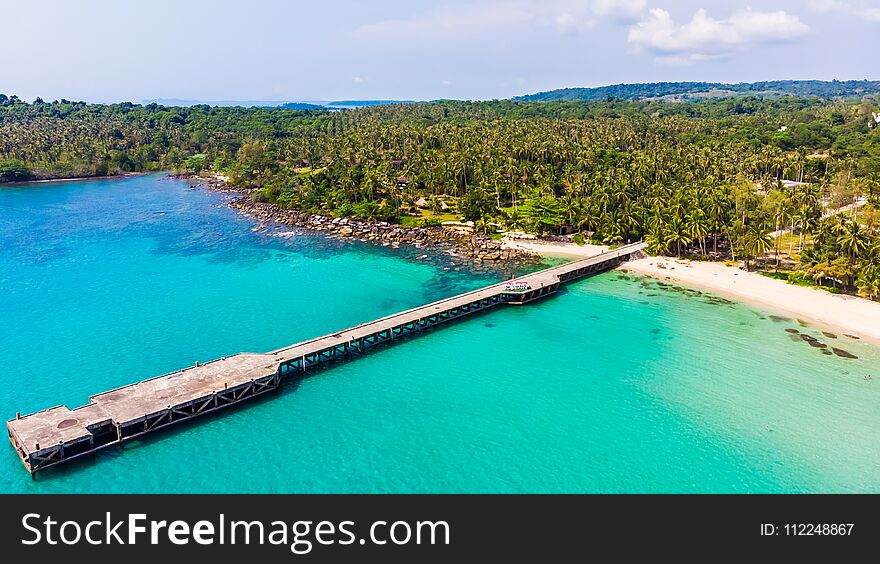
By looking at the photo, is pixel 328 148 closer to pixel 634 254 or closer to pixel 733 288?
pixel 634 254

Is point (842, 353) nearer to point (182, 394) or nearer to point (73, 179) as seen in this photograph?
point (182, 394)

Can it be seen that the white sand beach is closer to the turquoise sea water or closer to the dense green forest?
the dense green forest

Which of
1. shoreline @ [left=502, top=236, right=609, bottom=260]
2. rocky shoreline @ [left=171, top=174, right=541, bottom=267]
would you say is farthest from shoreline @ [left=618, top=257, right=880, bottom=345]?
rocky shoreline @ [left=171, top=174, right=541, bottom=267]

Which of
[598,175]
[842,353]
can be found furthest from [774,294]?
[598,175]

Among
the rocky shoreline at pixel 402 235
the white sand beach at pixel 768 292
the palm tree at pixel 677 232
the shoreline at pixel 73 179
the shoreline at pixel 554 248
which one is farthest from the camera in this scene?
the shoreline at pixel 73 179

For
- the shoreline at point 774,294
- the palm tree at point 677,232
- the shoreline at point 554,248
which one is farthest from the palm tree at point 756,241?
the shoreline at point 554,248

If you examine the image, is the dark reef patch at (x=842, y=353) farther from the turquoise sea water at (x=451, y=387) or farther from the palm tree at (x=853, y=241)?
the palm tree at (x=853, y=241)
